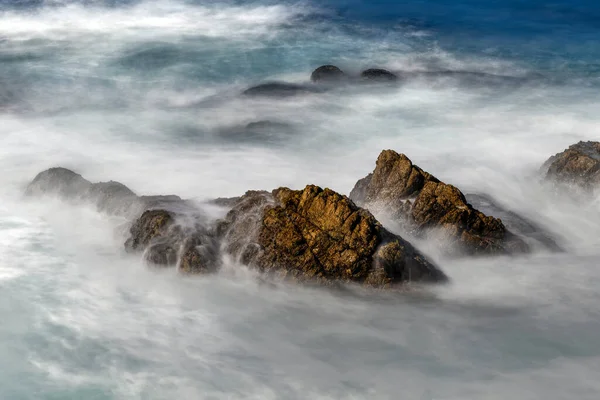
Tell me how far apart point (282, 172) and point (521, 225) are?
7.49m

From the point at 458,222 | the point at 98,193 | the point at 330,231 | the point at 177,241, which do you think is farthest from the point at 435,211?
the point at 98,193

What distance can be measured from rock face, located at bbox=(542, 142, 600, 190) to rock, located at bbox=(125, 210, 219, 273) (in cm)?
941

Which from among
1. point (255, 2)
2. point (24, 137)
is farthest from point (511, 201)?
point (255, 2)

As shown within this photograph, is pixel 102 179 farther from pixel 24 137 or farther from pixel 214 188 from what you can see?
pixel 24 137

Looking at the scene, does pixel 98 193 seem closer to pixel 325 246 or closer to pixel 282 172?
pixel 282 172

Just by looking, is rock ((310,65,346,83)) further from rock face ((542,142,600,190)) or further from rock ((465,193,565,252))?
rock ((465,193,565,252))

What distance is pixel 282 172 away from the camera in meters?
20.7

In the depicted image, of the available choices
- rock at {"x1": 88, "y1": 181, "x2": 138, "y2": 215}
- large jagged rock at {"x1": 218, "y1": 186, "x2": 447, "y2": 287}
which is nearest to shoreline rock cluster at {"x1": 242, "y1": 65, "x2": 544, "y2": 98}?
rock at {"x1": 88, "y1": 181, "x2": 138, "y2": 215}

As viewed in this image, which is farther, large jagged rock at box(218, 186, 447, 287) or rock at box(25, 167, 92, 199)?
rock at box(25, 167, 92, 199)

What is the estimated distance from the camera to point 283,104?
2716 centimetres

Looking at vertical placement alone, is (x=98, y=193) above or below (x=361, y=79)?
below

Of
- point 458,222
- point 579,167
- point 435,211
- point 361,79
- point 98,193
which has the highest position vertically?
point 361,79

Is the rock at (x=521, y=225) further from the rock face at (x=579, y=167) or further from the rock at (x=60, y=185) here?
the rock at (x=60, y=185)

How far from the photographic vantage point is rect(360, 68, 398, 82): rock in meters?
30.1
